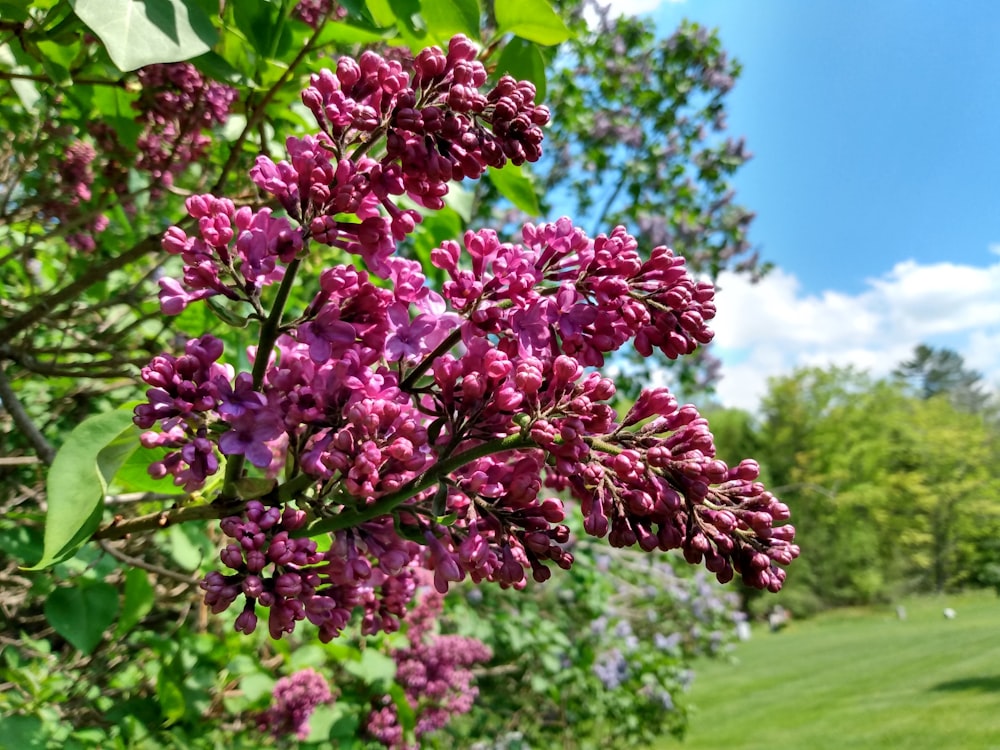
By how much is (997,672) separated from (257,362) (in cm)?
1464

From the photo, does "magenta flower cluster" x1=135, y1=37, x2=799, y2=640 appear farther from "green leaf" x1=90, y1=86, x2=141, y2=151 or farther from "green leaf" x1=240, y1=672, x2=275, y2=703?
"green leaf" x1=240, y1=672, x2=275, y2=703

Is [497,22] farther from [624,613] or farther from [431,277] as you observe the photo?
[624,613]

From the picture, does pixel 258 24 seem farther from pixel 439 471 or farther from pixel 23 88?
pixel 23 88

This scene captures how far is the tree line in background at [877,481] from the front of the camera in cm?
2750

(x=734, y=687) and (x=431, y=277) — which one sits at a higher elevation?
A: (x=431, y=277)

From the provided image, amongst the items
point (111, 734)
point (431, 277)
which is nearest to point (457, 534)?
point (431, 277)

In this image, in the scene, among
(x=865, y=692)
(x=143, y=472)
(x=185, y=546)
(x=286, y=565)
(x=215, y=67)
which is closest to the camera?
(x=286, y=565)

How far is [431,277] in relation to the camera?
2240 millimetres

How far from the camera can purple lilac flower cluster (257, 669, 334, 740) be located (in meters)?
2.30

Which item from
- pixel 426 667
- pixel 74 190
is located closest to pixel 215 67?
pixel 74 190

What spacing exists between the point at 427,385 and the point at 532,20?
68cm

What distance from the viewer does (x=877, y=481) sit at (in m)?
35.3

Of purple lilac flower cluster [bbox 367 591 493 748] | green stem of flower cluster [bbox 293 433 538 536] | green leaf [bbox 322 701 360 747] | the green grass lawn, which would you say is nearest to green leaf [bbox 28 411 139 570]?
green stem of flower cluster [bbox 293 433 538 536]

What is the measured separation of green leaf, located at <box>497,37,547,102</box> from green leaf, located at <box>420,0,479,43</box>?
84 millimetres
